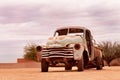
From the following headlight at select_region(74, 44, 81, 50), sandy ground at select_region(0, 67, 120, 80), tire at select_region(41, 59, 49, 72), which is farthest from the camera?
tire at select_region(41, 59, 49, 72)

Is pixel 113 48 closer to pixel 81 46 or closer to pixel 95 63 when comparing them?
pixel 95 63

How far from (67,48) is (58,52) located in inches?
19.1

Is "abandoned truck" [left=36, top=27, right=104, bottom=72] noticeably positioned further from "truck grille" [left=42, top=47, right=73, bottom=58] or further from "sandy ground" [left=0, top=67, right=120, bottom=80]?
"sandy ground" [left=0, top=67, right=120, bottom=80]

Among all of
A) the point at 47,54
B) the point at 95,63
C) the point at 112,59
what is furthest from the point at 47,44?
the point at 112,59

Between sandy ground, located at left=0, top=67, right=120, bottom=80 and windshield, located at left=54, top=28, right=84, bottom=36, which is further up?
windshield, located at left=54, top=28, right=84, bottom=36

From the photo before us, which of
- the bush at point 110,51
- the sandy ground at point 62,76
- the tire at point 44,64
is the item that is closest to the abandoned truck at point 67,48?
the tire at point 44,64

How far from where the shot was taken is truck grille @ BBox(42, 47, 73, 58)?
1847 cm

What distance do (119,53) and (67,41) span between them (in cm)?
2913

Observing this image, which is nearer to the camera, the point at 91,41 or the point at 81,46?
the point at 81,46

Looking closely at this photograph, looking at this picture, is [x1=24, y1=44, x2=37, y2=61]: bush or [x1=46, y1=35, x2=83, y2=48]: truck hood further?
[x1=24, y1=44, x2=37, y2=61]: bush

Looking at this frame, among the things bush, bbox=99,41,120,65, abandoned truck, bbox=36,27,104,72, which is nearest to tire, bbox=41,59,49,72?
abandoned truck, bbox=36,27,104,72

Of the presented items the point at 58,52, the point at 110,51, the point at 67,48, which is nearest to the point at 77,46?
the point at 67,48

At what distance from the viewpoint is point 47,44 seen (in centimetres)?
1931

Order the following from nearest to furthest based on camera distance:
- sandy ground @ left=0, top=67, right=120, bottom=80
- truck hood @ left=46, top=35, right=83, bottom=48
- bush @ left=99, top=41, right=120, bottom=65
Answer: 1. sandy ground @ left=0, top=67, right=120, bottom=80
2. truck hood @ left=46, top=35, right=83, bottom=48
3. bush @ left=99, top=41, right=120, bottom=65
